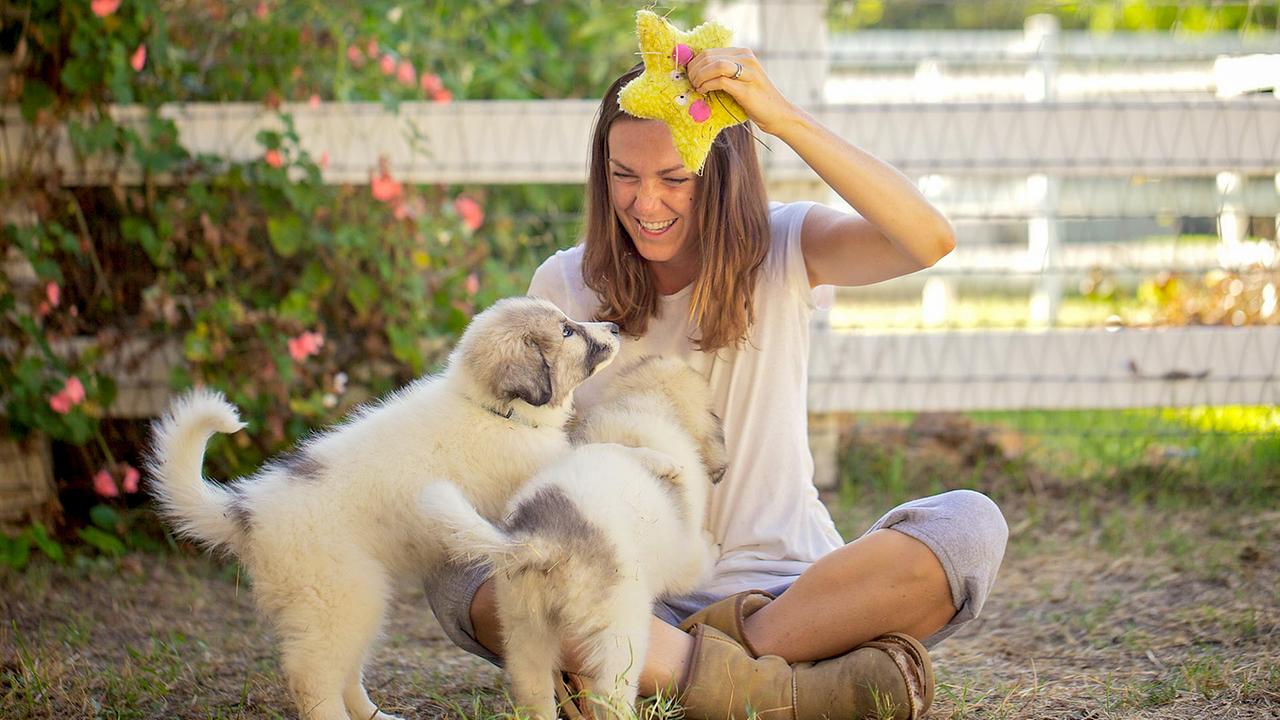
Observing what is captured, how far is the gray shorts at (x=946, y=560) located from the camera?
2.46 meters

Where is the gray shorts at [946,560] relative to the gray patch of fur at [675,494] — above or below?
below

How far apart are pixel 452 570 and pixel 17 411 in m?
2.05

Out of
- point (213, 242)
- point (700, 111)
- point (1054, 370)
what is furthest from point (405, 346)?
point (1054, 370)

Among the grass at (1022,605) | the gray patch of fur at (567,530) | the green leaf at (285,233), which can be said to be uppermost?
the green leaf at (285,233)

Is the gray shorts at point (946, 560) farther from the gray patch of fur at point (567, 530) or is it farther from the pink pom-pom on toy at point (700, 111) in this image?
the pink pom-pom on toy at point (700, 111)

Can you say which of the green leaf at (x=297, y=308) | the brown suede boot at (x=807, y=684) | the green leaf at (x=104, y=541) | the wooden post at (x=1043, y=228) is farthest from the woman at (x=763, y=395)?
the wooden post at (x=1043, y=228)

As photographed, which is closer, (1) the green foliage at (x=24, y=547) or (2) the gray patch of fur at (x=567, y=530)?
(2) the gray patch of fur at (x=567, y=530)

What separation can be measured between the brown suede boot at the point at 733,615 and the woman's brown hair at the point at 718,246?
2.00 feet

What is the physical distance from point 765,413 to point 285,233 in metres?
1.95

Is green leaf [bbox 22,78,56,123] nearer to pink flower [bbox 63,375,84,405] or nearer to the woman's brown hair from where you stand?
pink flower [bbox 63,375,84,405]

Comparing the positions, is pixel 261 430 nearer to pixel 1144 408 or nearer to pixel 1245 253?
pixel 1144 408

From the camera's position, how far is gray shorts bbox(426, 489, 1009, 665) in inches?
97.0

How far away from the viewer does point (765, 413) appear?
287cm

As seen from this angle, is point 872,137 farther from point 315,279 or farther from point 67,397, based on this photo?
point 67,397
